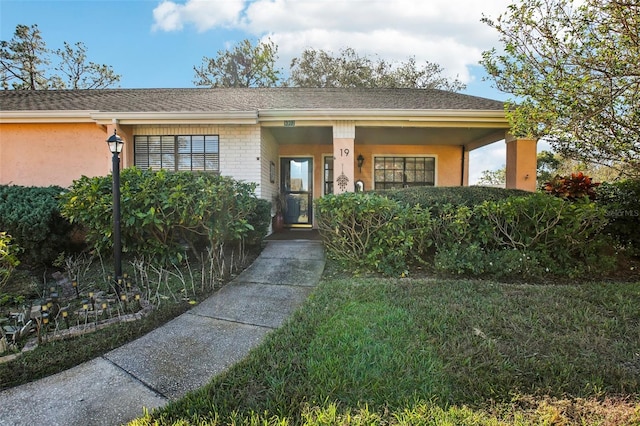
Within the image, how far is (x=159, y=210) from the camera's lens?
4547 millimetres

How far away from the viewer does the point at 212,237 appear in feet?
15.7

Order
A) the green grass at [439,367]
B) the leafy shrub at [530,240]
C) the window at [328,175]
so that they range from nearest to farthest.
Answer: the green grass at [439,367] < the leafy shrub at [530,240] < the window at [328,175]

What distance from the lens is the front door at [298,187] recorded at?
985 centimetres

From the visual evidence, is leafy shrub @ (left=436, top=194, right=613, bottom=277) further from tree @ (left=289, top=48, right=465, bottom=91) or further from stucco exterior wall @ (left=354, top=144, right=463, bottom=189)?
tree @ (left=289, top=48, right=465, bottom=91)

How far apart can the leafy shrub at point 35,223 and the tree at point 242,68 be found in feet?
55.9

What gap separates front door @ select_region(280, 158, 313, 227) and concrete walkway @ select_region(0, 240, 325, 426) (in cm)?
574

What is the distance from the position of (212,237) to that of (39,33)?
20.5m

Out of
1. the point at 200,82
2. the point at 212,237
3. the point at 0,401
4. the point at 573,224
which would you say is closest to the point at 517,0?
the point at 573,224

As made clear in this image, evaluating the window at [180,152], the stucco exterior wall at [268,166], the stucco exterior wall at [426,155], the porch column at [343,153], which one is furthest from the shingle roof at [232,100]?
the stucco exterior wall at [426,155]

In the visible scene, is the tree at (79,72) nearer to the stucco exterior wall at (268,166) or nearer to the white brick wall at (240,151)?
the white brick wall at (240,151)

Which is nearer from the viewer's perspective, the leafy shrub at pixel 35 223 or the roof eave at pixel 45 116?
the leafy shrub at pixel 35 223

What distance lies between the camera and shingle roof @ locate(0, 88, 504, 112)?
24.3 feet

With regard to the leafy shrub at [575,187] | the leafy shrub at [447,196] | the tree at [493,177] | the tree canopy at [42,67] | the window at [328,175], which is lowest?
the leafy shrub at [447,196]

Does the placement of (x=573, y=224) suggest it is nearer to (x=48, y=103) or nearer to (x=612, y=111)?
(x=612, y=111)
